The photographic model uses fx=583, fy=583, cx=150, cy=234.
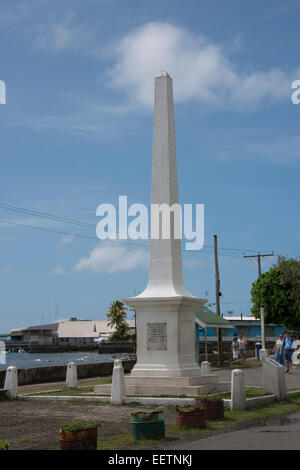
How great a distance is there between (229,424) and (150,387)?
15.1ft

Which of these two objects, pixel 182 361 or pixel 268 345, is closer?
pixel 182 361

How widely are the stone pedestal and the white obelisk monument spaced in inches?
80.1

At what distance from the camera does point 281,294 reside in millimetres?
50938

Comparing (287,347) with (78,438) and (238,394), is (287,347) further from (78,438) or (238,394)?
(78,438)

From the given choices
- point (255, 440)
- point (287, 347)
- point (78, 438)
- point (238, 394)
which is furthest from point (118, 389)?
point (287, 347)

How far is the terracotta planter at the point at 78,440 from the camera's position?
29.7 feet

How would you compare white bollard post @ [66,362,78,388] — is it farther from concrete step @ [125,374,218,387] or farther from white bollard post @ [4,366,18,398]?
concrete step @ [125,374,218,387]

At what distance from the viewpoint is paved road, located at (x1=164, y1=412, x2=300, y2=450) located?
9.53 m

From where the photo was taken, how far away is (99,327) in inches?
6117

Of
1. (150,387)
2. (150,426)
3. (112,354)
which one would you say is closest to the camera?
(150,426)
